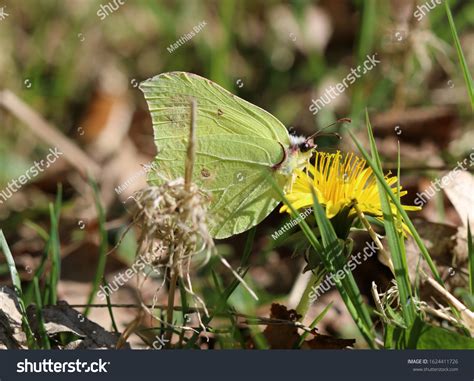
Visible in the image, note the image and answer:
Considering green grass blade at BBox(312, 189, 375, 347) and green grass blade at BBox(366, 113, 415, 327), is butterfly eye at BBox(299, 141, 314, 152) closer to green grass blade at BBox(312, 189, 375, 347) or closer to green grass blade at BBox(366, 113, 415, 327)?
green grass blade at BBox(366, 113, 415, 327)

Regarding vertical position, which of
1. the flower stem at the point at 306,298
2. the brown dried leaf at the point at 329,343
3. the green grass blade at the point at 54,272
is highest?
the green grass blade at the point at 54,272

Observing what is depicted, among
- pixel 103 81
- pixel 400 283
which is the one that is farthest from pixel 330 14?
pixel 400 283

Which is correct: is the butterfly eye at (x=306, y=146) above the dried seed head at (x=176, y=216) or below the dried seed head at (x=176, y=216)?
above

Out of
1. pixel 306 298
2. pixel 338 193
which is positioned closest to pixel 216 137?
pixel 338 193

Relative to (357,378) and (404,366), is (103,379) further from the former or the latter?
(404,366)

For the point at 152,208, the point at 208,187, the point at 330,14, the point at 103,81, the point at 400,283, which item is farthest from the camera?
the point at 330,14

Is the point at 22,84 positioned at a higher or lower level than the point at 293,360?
higher

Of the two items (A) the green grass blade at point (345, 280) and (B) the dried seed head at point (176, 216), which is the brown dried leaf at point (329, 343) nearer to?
(A) the green grass blade at point (345, 280)

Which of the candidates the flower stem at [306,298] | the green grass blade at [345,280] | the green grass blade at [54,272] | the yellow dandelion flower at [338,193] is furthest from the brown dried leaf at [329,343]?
the green grass blade at [54,272]

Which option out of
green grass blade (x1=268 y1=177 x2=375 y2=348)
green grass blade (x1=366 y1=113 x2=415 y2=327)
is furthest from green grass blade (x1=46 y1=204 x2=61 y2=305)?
green grass blade (x1=366 y1=113 x2=415 y2=327)
